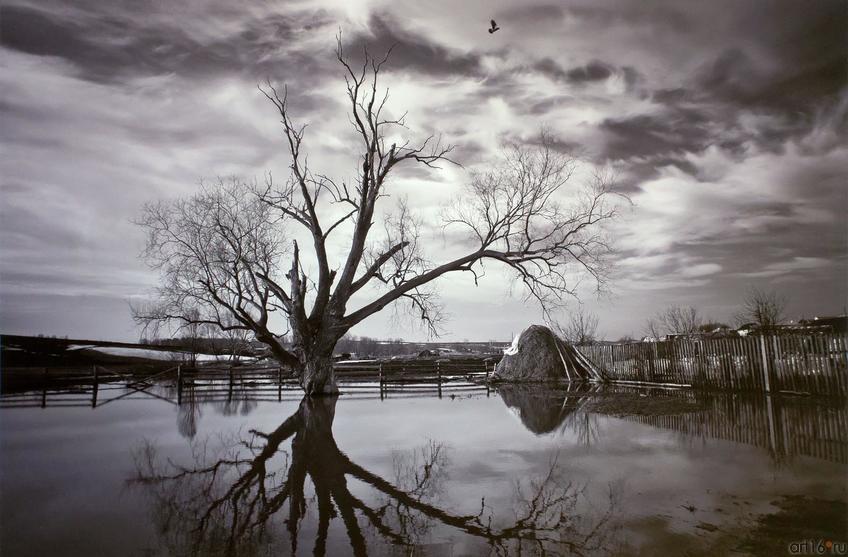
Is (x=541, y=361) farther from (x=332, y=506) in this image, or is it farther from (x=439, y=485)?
(x=332, y=506)

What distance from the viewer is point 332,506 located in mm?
5723

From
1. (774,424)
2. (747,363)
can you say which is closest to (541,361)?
(747,363)

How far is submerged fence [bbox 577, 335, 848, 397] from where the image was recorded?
1254 cm

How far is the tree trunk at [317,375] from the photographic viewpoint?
60.7 ft

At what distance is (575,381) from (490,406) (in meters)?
9.46

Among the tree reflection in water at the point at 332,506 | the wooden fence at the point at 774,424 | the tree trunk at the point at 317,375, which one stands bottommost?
the tree reflection in water at the point at 332,506

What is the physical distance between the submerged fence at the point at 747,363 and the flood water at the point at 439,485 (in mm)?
1694

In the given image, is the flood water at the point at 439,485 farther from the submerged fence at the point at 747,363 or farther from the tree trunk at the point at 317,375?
the tree trunk at the point at 317,375

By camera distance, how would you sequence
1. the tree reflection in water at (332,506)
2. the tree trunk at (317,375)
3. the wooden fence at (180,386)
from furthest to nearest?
the wooden fence at (180,386) < the tree trunk at (317,375) < the tree reflection in water at (332,506)

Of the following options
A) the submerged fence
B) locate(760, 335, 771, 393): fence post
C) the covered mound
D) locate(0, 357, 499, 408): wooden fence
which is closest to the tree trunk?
locate(0, 357, 499, 408): wooden fence

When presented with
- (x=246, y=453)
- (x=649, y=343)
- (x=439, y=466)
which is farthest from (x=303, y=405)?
(x=649, y=343)

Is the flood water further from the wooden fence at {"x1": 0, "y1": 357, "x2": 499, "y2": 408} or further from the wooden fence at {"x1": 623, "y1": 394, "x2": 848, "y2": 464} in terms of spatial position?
the wooden fence at {"x1": 0, "y1": 357, "x2": 499, "y2": 408}

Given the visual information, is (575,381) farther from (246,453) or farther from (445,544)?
(445,544)

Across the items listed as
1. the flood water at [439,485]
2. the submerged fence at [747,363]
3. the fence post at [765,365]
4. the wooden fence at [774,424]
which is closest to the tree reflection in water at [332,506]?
the flood water at [439,485]
